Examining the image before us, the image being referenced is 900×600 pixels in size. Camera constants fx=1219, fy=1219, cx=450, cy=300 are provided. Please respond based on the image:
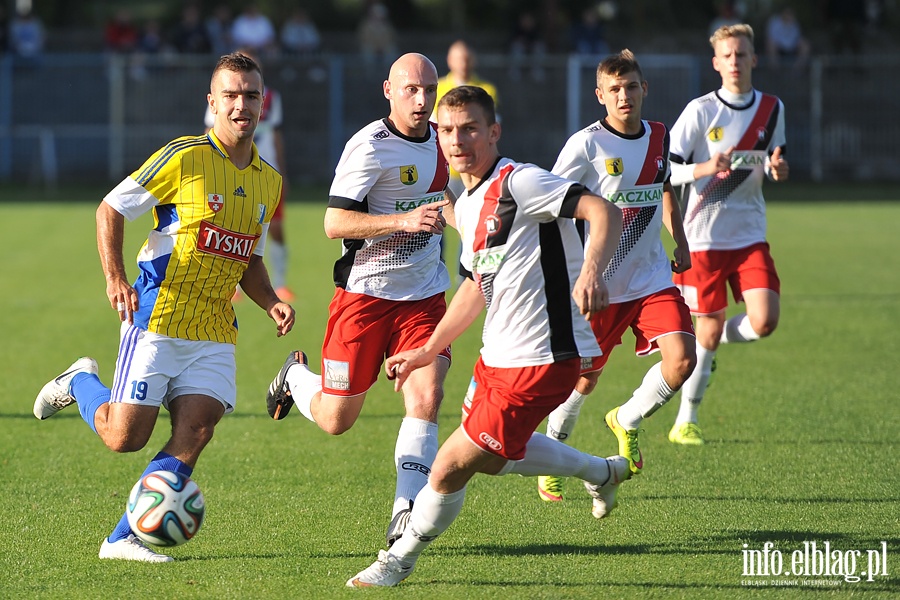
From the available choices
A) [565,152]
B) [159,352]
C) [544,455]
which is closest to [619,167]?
[565,152]

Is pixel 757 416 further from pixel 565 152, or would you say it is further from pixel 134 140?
pixel 134 140

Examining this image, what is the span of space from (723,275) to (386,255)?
2.76 m

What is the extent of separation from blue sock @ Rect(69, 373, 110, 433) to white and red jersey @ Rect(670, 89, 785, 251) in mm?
3951

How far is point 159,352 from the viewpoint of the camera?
537 cm

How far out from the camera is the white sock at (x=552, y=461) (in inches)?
205

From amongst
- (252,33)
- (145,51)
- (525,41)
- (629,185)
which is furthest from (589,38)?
(629,185)

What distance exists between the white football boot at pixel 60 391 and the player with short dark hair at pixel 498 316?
202 centimetres

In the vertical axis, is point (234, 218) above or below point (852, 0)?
below

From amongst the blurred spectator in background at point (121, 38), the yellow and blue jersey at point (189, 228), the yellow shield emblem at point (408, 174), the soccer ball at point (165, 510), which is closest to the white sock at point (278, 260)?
the yellow shield emblem at point (408, 174)

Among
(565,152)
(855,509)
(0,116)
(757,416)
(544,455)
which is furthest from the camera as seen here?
(0,116)

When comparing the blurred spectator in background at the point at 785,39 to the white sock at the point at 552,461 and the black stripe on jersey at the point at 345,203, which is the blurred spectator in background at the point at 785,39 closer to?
the black stripe on jersey at the point at 345,203

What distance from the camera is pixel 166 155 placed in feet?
17.7

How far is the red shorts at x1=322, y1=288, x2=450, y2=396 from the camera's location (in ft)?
19.7

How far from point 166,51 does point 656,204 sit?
25.3 m
